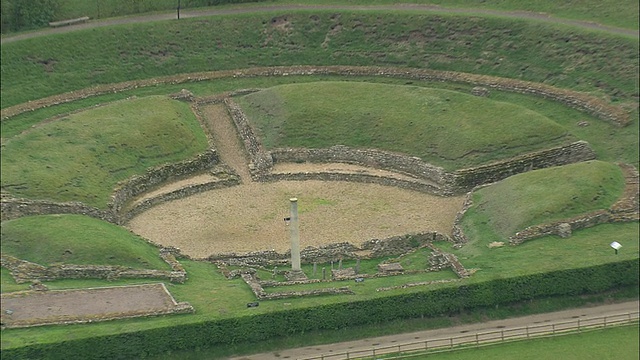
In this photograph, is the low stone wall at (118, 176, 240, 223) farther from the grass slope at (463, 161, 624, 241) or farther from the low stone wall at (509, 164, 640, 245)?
the low stone wall at (509, 164, 640, 245)

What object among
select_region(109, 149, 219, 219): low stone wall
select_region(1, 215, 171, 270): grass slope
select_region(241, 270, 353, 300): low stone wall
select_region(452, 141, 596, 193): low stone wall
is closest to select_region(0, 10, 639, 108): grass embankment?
select_region(452, 141, 596, 193): low stone wall

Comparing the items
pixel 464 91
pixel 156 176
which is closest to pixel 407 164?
pixel 464 91

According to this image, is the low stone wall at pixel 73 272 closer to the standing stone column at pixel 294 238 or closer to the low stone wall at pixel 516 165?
the standing stone column at pixel 294 238

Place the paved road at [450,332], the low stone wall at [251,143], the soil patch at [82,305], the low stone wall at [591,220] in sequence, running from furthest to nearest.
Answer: the low stone wall at [251,143] < the low stone wall at [591,220] < the paved road at [450,332] < the soil patch at [82,305]

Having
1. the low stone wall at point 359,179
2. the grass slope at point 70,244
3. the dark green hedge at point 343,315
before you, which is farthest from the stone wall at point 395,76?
the dark green hedge at point 343,315

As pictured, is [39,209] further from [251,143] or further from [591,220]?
[591,220]

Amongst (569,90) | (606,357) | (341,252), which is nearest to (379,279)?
(341,252)
